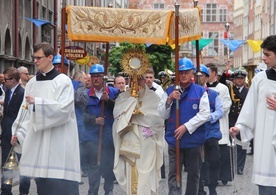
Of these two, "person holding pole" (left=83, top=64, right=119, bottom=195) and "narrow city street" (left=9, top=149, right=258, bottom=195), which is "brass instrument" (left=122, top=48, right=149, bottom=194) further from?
"narrow city street" (left=9, top=149, right=258, bottom=195)

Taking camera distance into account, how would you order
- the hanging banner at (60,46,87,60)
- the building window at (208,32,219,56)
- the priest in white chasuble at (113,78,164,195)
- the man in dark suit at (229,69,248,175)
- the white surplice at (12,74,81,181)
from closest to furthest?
1. the white surplice at (12,74,81,181)
2. the priest in white chasuble at (113,78,164,195)
3. the man in dark suit at (229,69,248,175)
4. the hanging banner at (60,46,87,60)
5. the building window at (208,32,219,56)

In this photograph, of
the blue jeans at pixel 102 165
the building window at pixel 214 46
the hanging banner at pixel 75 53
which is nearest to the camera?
the blue jeans at pixel 102 165

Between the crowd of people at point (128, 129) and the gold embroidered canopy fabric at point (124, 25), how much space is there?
1.78 ft

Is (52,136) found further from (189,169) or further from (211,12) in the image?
(211,12)

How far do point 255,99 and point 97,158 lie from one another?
4.69 m

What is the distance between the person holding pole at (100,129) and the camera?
13.1 m

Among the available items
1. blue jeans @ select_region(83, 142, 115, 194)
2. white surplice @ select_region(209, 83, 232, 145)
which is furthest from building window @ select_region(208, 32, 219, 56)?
blue jeans @ select_region(83, 142, 115, 194)

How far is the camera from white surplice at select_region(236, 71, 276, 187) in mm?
8539

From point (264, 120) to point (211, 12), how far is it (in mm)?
101951

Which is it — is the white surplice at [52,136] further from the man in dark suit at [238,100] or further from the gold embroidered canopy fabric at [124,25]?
the man in dark suit at [238,100]

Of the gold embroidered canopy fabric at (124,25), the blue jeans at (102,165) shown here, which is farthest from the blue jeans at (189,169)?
the blue jeans at (102,165)

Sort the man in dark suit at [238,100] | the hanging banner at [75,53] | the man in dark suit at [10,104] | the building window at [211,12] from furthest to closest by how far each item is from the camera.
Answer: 1. the building window at [211,12]
2. the hanging banner at [75,53]
3. the man in dark suit at [238,100]
4. the man in dark suit at [10,104]

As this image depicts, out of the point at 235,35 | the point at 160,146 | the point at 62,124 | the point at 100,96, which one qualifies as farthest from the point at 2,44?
the point at 235,35

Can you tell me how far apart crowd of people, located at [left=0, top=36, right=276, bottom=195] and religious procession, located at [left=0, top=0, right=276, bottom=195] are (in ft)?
0.04
